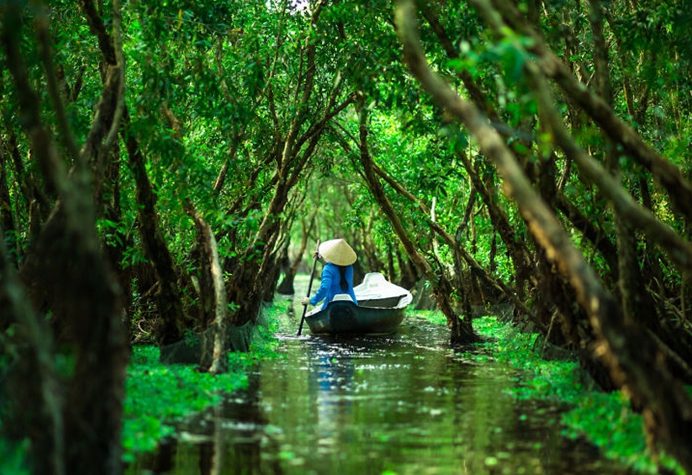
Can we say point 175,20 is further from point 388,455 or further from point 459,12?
point 388,455

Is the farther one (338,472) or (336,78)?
(336,78)

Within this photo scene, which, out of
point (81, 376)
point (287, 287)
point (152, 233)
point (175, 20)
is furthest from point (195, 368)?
point (287, 287)

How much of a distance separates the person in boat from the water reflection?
18.4 feet

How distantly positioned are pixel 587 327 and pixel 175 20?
6.36 meters

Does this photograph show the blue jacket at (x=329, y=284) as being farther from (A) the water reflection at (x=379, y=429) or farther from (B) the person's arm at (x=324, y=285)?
(A) the water reflection at (x=379, y=429)

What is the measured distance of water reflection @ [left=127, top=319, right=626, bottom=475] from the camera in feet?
22.0

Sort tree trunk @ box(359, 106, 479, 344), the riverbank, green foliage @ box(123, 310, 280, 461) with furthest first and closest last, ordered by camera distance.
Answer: tree trunk @ box(359, 106, 479, 344) → green foliage @ box(123, 310, 280, 461) → the riverbank

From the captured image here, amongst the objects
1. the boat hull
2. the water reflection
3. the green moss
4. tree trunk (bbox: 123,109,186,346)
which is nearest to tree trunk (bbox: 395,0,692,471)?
the green moss

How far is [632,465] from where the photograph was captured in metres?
6.53

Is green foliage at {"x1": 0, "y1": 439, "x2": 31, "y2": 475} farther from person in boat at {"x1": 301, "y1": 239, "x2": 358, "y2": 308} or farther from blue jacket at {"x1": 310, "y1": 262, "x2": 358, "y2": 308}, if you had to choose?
blue jacket at {"x1": 310, "y1": 262, "x2": 358, "y2": 308}

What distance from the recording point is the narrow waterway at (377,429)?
22.0 ft

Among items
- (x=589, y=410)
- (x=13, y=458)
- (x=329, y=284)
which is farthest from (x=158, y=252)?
(x=329, y=284)

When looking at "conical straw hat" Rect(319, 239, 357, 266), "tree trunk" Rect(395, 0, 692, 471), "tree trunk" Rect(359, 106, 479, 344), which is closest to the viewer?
"tree trunk" Rect(395, 0, 692, 471)

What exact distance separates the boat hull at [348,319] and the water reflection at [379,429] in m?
5.51
